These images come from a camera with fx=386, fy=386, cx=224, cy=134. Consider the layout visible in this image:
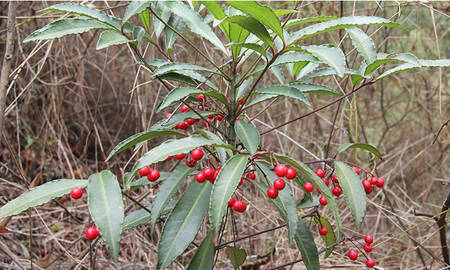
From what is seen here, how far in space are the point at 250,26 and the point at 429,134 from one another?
8.78 ft

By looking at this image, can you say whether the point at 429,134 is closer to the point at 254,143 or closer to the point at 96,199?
the point at 254,143

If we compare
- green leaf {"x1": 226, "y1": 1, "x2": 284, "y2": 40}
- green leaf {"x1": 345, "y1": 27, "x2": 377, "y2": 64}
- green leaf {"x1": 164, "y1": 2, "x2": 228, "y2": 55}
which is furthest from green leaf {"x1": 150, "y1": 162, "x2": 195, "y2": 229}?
green leaf {"x1": 345, "y1": 27, "x2": 377, "y2": 64}

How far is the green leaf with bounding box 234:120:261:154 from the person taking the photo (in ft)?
3.22

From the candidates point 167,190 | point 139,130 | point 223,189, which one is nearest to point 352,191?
point 223,189

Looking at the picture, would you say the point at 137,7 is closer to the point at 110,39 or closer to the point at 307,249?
the point at 110,39

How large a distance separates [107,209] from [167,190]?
26 cm

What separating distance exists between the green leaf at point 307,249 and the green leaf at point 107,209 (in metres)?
0.60

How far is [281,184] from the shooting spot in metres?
0.90

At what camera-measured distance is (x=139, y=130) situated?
2.45m

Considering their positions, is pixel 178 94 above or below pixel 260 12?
below

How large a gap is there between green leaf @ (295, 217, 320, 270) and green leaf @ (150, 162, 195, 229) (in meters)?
0.40

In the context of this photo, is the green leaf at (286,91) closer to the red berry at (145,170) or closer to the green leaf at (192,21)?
the green leaf at (192,21)

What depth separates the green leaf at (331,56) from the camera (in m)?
0.85

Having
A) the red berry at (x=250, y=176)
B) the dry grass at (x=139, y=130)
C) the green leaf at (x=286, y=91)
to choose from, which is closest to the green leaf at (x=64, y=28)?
the green leaf at (x=286, y=91)
